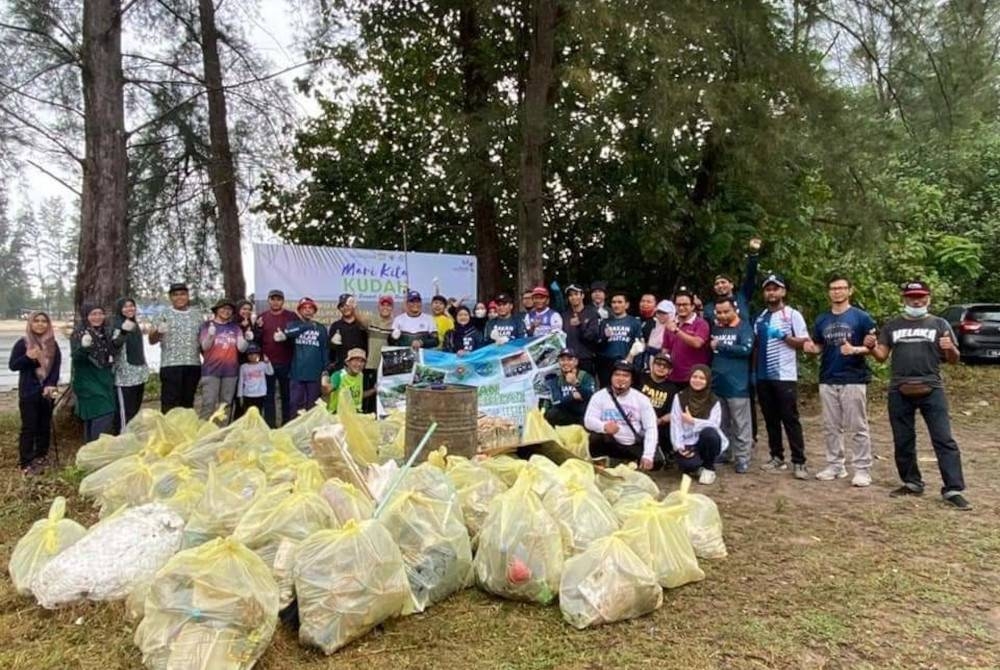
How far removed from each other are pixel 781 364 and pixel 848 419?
64 centimetres

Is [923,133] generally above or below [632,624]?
above

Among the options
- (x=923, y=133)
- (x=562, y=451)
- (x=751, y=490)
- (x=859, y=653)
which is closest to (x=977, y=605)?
(x=859, y=653)

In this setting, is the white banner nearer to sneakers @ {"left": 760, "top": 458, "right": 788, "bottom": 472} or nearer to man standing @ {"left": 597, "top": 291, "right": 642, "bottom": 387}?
man standing @ {"left": 597, "top": 291, "right": 642, "bottom": 387}

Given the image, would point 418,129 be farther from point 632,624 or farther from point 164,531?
point 632,624

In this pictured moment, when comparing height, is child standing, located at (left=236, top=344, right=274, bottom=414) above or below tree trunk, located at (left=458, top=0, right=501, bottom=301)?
below

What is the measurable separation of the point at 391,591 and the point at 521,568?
0.63 meters

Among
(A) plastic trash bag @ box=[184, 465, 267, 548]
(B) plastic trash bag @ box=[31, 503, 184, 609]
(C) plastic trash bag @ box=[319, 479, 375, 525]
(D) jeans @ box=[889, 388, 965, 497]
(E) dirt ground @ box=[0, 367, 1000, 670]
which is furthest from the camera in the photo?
(D) jeans @ box=[889, 388, 965, 497]

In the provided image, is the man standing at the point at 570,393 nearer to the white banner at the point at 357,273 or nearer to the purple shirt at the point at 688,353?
the purple shirt at the point at 688,353

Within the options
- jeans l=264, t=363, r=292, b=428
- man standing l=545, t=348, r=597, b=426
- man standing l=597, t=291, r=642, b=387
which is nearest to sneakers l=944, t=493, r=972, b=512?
man standing l=597, t=291, r=642, b=387

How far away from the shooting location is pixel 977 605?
10.9ft

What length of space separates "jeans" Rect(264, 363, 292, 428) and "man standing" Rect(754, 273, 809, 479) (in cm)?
428

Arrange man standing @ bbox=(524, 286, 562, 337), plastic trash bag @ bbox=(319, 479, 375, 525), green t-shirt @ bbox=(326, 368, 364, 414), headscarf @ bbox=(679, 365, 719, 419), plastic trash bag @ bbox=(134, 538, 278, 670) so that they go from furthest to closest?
man standing @ bbox=(524, 286, 562, 337)
green t-shirt @ bbox=(326, 368, 364, 414)
headscarf @ bbox=(679, 365, 719, 419)
plastic trash bag @ bbox=(319, 479, 375, 525)
plastic trash bag @ bbox=(134, 538, 278, 670)

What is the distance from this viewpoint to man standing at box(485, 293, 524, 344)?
7.05m

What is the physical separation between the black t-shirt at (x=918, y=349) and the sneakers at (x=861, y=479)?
2.54ft
